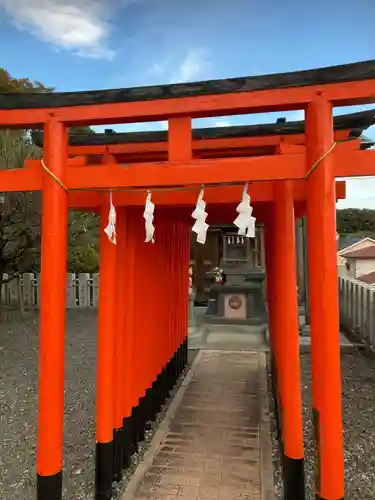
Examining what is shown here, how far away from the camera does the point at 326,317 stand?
2.61 m

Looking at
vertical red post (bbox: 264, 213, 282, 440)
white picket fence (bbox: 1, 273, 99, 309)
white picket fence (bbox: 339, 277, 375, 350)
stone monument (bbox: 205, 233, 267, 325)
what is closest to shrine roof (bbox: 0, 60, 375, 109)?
vertical red post (bbox: 264, 213, 282, 440)

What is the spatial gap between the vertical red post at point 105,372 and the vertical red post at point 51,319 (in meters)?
0.57

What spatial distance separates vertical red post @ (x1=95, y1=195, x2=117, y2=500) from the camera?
3553 millimetres

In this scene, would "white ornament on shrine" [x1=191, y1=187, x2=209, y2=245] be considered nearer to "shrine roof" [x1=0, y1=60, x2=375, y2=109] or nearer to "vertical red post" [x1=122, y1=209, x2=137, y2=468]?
"shrine roof" [x1=0, y1=60, x2=375, y2=109]

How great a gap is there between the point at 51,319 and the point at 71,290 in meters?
13.4

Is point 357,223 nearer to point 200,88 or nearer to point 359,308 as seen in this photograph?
point 359,308

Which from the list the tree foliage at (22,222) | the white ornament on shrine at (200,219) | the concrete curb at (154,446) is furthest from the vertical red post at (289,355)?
the tree foliage at (22,222)

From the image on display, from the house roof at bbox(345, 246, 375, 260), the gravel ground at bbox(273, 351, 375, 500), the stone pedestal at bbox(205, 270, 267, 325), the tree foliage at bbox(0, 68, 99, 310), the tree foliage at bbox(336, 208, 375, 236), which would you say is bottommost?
the gravel ground at bbox(273, 351, 375, 500)

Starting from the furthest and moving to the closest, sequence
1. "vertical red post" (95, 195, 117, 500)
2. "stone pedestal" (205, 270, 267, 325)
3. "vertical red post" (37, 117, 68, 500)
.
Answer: "stone pedestal" (205, 270, 267, 325)
"vertical red post" (95, 195, 117, 500)
"vertical red post" (37, 117, 68, 500)

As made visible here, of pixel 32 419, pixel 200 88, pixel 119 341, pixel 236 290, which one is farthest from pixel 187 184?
pixel 236 290

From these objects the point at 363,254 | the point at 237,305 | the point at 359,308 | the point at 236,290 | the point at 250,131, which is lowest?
the point at 237,305

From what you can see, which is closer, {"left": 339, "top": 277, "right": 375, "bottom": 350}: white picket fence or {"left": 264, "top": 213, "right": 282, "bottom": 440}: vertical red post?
{"left": 264, "top": 213, "right": 282, "bottom": 440}: vertical red post

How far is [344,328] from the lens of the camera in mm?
11469

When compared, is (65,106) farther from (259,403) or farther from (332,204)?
(259,403)
